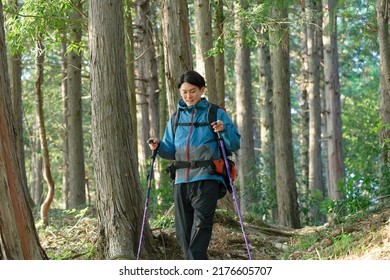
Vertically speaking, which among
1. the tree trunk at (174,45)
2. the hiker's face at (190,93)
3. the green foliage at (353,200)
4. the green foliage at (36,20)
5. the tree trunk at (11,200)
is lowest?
the green foliage at (353,200)

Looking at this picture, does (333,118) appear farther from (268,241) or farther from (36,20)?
(268,241)

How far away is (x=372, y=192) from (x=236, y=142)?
5534 mm

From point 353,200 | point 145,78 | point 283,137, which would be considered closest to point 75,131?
point 145,78

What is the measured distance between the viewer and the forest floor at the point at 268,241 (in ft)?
26.0

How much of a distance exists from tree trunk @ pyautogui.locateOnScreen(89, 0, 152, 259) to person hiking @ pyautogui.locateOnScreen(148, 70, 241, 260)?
1.39m

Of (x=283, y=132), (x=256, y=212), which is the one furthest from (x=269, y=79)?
(x=283, y=132)

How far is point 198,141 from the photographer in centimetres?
738

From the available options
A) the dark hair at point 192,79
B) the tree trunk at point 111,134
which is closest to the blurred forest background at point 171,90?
the tree trunk at point 111,134

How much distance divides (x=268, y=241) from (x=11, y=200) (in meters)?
5.93

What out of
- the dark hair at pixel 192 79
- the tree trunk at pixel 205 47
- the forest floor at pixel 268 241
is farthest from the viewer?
the tree trunk at pixel 205 47

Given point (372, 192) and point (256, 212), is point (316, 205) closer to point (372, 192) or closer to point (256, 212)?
point (256, 212)

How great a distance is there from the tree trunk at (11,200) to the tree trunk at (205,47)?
7295 mm

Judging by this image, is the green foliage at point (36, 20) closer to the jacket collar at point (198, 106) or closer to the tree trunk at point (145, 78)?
the jacket collar at point (198, 106)
